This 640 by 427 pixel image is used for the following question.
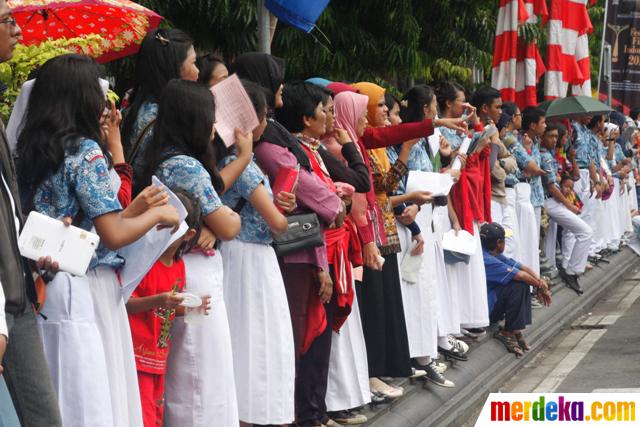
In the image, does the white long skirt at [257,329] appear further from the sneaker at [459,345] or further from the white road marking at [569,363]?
the sneaker at [459,345]

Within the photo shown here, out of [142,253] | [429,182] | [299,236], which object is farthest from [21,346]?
[429,182]

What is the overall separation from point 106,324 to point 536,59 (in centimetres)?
1201

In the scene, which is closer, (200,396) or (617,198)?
(200,396)

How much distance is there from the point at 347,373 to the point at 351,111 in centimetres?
144

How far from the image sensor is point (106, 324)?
4.80 meters

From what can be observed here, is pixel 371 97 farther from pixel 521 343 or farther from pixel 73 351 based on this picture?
pixel 73 351

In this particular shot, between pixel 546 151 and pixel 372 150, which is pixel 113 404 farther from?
pixel 546 151

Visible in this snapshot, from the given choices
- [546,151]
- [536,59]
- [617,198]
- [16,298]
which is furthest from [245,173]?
[617,198]

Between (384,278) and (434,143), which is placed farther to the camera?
(434,143)

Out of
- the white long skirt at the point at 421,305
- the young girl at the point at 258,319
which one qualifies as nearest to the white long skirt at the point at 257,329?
the young girl at the point at 258,319

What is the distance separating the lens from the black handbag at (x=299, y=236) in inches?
250

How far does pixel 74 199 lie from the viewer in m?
4.59

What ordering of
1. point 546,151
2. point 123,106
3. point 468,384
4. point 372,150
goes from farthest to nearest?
point 546,151 → point 468,384 → point 372,150 → point 123,106

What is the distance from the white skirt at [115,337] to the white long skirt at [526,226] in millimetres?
8407
